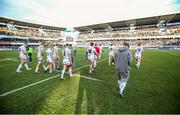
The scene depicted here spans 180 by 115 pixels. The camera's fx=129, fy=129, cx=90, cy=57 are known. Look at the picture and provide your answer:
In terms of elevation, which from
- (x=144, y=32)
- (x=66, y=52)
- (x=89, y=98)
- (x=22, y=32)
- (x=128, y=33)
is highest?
(x=144, y=32)

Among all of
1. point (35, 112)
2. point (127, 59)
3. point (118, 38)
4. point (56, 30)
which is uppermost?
point (56, 30)

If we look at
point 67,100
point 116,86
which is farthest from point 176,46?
point 67,100

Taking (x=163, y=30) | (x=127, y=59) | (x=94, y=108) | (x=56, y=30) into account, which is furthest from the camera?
(x=56, y=30)

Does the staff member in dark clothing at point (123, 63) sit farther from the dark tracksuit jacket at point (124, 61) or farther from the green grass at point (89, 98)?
the green grass at point (89, 98)

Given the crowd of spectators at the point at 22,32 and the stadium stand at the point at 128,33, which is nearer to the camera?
the stadium stand at the point at 128,33

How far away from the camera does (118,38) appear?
59.8 meters

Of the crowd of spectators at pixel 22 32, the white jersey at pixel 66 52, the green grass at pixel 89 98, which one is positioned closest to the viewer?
the green grass at pixel 89 98

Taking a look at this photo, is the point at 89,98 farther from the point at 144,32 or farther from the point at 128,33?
the point at 128,33

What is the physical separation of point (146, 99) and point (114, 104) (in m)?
1.36

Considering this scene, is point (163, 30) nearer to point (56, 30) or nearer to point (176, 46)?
point (176, 46)

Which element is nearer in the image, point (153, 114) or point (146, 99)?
point (153, 114)

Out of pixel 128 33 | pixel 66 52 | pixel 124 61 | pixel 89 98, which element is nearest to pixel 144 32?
pixel 128 33

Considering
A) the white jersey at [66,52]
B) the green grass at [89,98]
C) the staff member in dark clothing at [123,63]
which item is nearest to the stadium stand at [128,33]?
the white jersey at [66,52]

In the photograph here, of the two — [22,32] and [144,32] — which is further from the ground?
[144,32]
